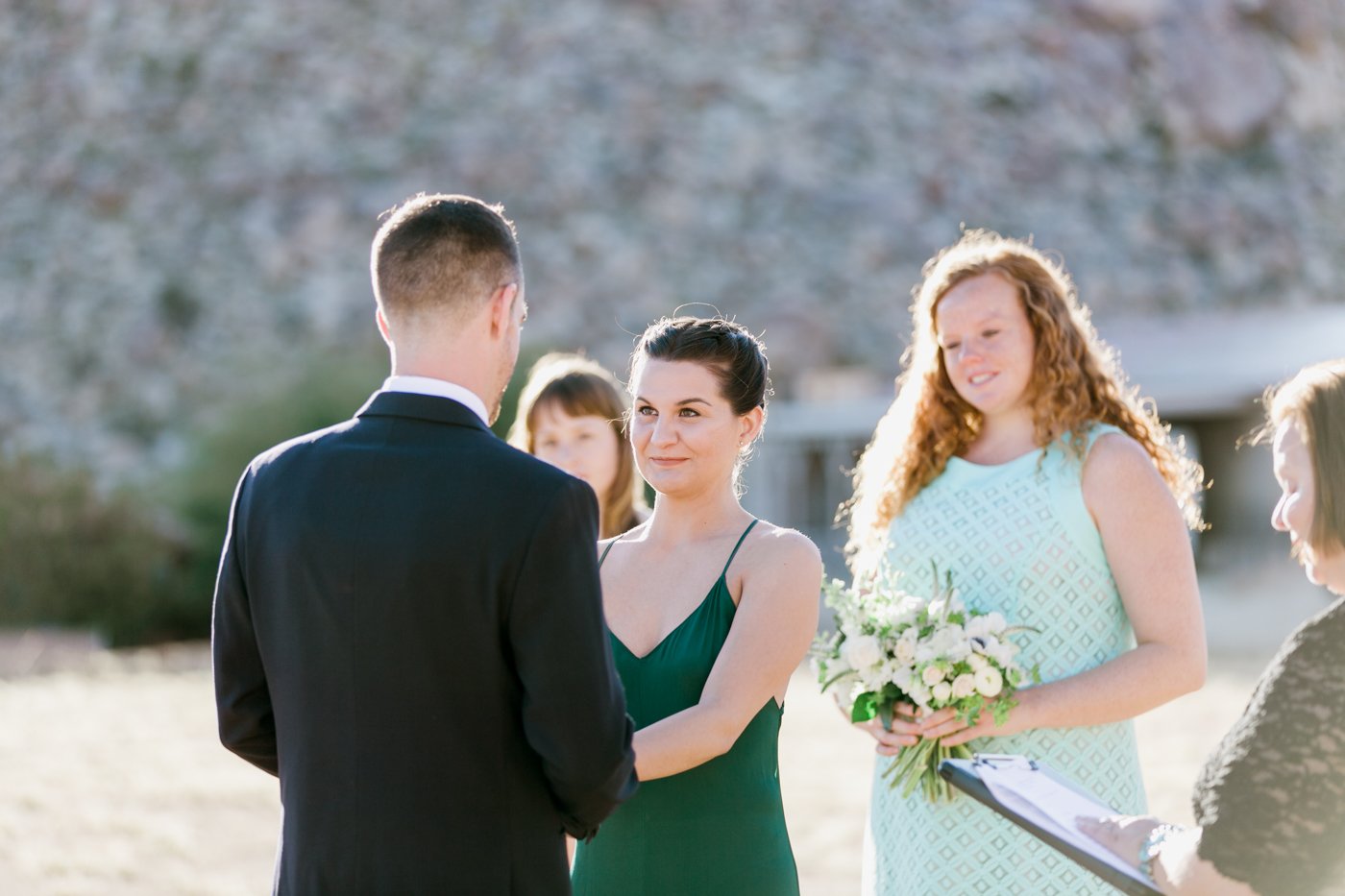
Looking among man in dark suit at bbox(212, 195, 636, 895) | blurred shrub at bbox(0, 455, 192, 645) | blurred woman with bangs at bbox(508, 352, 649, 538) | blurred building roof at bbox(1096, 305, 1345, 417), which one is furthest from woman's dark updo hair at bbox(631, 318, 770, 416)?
blurred shrub at bbox(0, 455, 192, 645)

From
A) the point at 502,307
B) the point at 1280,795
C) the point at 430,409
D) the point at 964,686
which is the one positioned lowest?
the point at 1280,795

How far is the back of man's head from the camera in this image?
9.16ft

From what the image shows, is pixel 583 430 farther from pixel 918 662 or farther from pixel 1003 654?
pixel 1003 654

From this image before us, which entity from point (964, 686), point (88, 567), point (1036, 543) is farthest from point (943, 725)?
point (88, 567)

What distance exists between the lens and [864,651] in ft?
12.3

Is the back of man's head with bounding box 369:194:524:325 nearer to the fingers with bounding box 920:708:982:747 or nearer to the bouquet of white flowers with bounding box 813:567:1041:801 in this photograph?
the bouquet of white flowers with bounding box 813:567:1041:801

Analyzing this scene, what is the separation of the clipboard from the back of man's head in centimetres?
137

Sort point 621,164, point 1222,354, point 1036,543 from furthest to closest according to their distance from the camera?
point 621,164
point 1222,354
point 1036,543

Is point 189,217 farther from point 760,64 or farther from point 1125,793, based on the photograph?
point 1125,793

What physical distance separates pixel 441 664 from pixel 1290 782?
4.63 ft

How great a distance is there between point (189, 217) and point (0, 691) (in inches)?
1448

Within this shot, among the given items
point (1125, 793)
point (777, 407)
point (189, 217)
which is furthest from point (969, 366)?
point (189, 217)

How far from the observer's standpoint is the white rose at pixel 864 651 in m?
3.75

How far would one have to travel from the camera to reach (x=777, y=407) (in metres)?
34.6
